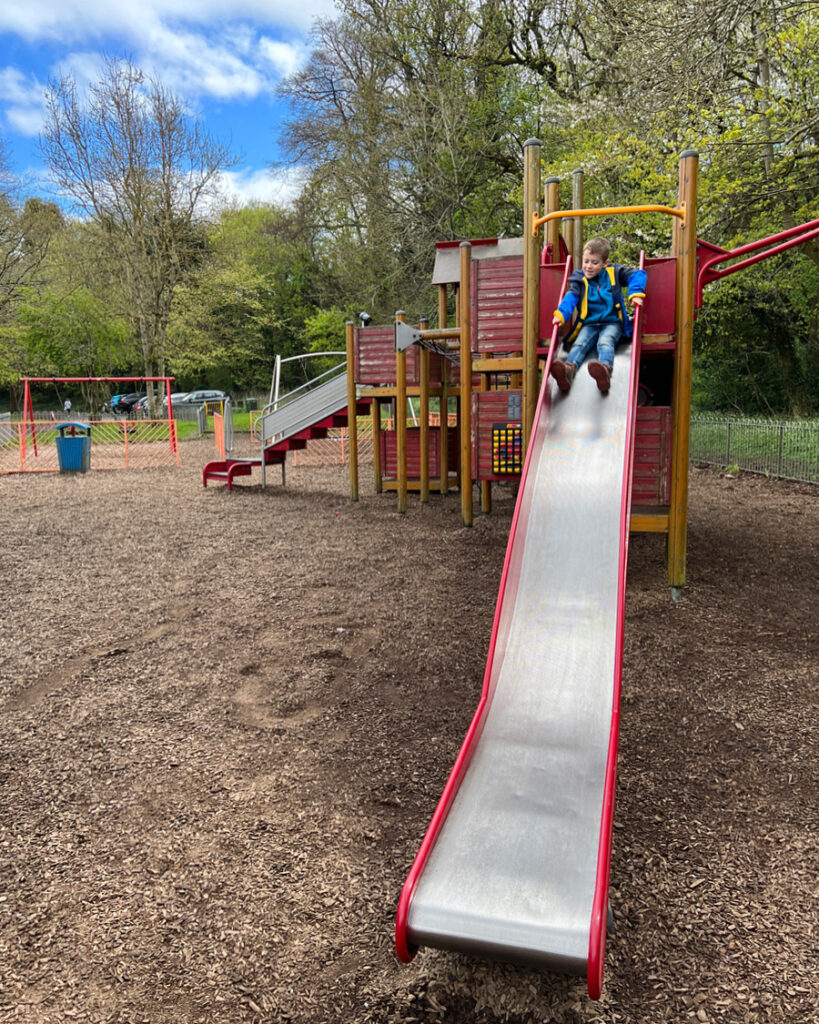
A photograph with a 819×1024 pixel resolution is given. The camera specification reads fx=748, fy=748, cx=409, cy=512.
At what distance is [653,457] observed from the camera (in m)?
6.66

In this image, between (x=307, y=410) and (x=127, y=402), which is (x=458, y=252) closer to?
(x=307, y=410)

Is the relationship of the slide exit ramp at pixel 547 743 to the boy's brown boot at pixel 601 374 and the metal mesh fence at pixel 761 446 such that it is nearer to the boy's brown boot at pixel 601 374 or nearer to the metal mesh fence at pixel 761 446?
the boy's brown boot at pixel 601 374

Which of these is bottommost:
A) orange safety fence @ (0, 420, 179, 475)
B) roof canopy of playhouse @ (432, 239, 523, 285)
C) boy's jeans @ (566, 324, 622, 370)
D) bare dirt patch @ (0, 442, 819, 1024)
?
bare dirt patch @ (0, 442, 819, 1024)

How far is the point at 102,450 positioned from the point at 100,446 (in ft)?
6.08

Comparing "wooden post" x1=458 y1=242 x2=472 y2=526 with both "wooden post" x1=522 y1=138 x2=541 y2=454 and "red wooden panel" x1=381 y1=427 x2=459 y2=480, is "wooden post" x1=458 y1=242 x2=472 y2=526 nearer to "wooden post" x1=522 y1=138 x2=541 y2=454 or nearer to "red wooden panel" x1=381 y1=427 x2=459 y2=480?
"wooden post" x1=522 y1=138 x2=541 y2=454

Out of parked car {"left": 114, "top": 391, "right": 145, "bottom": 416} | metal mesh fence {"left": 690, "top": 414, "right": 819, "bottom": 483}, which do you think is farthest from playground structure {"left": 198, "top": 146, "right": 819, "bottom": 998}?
parked car {"left": 114, "top": 391, "right": 145, "bottom": 416}

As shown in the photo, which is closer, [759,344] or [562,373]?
[562,373]

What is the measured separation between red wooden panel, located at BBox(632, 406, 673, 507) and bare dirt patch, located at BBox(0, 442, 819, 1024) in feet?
3.03

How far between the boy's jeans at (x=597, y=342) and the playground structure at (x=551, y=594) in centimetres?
14

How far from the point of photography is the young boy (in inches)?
236

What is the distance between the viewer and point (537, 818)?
281 centimetres

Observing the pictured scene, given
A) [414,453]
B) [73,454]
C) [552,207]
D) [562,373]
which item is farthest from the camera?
[73,454]

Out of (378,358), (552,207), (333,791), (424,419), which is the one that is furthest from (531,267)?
(333,791)

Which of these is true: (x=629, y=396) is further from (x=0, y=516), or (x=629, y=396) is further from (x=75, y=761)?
(x=0, y=516)
